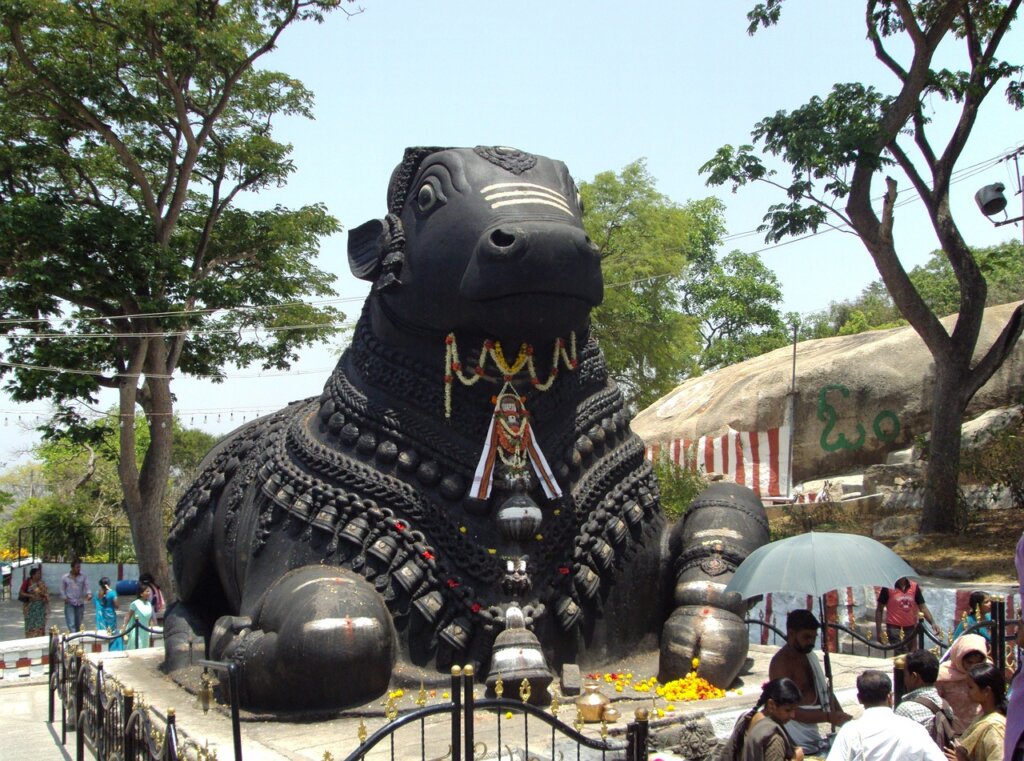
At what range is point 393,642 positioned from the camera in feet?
17.5

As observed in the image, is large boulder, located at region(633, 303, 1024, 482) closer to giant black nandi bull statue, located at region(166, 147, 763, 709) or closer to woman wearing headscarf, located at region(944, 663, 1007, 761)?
giant black nandi bull statue, located at region(166, 147, 763, 709)

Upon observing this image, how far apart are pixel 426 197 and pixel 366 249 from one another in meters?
0.62

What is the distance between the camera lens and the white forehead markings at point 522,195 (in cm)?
580

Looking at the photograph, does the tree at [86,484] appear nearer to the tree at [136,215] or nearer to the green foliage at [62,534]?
the green foliage at [62,534]

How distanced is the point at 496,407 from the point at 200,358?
1391 cm

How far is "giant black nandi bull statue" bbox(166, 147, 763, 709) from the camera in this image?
5.47 m

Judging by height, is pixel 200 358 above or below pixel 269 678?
above

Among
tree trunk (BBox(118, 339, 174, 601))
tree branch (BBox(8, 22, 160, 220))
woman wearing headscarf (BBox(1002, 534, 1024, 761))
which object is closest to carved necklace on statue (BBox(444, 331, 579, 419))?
woman wearing headscarf (BBox(1002, 534, 1024, 761))

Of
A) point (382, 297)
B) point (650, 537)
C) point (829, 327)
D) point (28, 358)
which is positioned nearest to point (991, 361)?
point (650, 537)

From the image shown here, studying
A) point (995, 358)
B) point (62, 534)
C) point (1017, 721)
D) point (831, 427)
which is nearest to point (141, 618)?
point (1017, 721)

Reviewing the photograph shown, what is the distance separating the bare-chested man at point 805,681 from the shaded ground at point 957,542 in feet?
27.5

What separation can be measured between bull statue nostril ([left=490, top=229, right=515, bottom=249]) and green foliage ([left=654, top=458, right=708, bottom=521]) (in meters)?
11.3

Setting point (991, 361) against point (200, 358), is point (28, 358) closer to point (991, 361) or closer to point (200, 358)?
point (200, 358)

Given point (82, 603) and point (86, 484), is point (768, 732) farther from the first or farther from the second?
point (86, 484)
